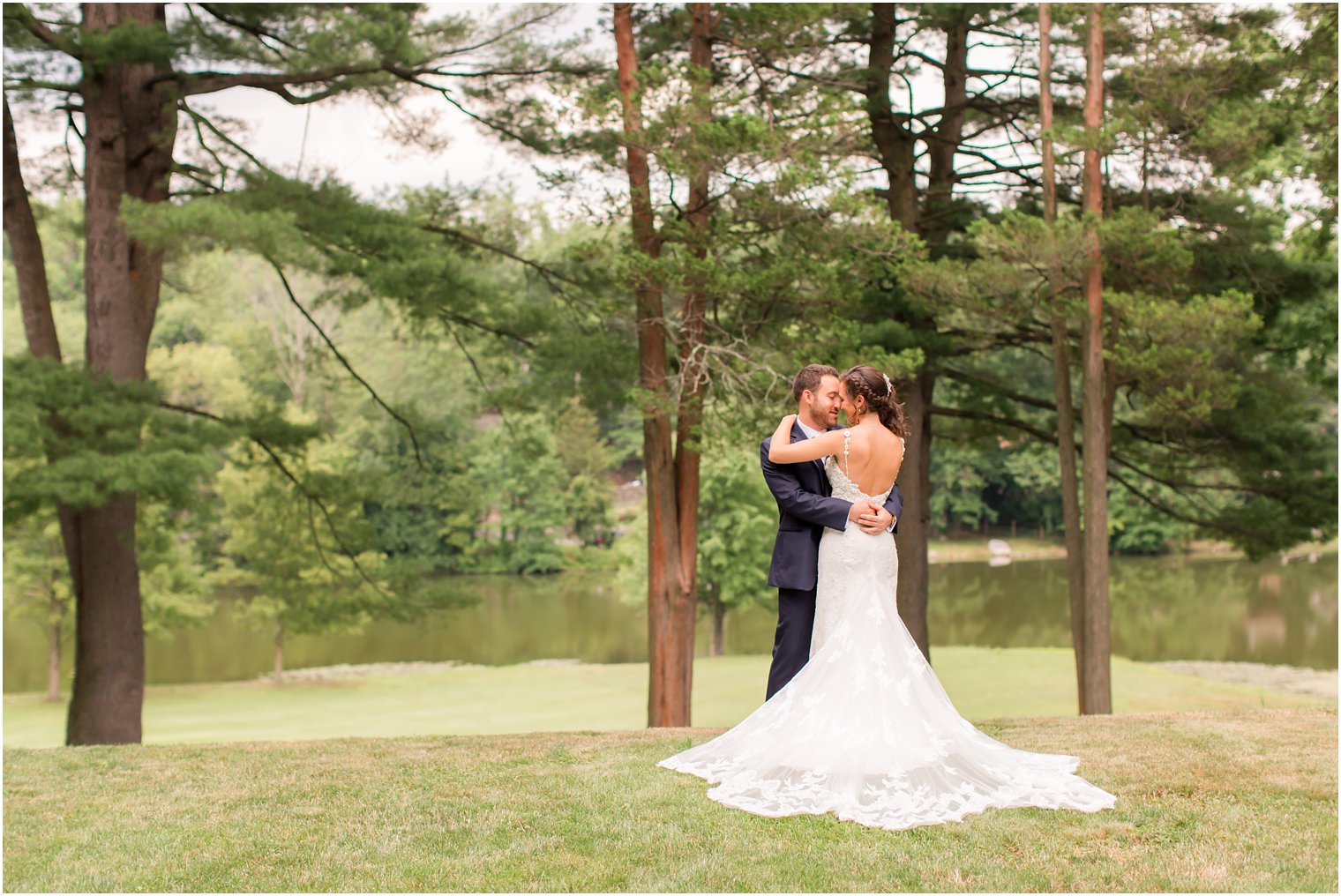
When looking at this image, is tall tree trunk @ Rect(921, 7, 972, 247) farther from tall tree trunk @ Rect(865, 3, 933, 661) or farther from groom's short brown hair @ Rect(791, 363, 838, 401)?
groom's short brown hair @ Rect(791, 363, 838, 401)

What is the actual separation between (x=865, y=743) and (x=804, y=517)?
114cm

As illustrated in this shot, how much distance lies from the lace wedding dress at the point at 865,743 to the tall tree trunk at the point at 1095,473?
664 cm

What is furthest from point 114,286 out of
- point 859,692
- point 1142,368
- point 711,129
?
point 1142,368

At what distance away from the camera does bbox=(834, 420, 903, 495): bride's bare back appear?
5.94m

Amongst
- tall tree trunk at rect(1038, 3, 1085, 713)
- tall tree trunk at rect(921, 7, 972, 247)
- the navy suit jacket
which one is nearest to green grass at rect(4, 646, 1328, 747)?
tall tree trunk at rect(1038, 3, 1085, 713)

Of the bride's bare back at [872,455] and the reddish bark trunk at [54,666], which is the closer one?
the bride's bare back at [872,455]

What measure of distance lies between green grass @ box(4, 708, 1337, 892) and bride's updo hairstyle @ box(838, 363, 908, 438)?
191cm

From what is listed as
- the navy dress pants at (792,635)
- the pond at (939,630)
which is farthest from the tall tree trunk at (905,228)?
the pond at (939,630)

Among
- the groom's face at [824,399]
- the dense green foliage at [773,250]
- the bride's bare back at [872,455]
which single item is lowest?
the bride's bare back at [872,455]

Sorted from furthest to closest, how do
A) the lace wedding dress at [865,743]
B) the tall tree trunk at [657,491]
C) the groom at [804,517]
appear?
1. the tall tree trunk at [657,491]
2. the groom at [804,517]
3. the lace wedding dress at [865,743]

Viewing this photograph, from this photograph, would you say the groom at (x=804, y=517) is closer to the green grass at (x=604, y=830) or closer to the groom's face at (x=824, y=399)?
the groom's face at (x=824, y=399)

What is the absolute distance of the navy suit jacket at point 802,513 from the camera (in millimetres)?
6035

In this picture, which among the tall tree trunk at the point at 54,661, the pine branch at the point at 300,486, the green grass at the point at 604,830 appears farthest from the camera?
the tall tree trunk at the point at 54,661

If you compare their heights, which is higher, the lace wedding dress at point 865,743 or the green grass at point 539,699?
the lace wedding dress at point 865,743
